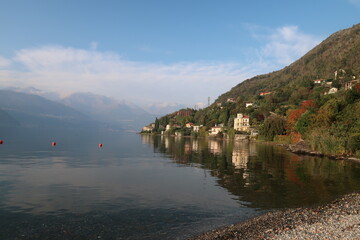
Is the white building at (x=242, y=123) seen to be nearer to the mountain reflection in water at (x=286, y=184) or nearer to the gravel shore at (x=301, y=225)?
the mountain reflection in water at (x=286, y=184)

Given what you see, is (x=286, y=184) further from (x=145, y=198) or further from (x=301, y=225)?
(x=301, y=225)

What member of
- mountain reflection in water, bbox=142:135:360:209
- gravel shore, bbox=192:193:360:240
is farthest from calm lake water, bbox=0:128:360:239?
gravel shore, bbox=192:193:360:240

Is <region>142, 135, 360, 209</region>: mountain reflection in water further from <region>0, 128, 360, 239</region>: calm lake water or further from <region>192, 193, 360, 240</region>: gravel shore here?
<region>192, 193, 360, 240</region>: gravel shore

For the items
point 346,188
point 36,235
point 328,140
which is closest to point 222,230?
point 36,235

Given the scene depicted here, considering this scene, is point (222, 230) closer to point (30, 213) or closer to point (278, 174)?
point (30, 213)

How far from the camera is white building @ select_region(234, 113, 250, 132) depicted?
147 meters

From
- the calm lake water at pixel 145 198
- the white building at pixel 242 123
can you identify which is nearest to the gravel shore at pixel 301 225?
the calm lake water at pixel 145 198

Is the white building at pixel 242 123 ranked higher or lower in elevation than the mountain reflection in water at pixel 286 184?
higher

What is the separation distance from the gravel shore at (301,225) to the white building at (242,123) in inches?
4990

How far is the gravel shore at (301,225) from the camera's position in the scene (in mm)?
13555

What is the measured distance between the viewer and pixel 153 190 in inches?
1089

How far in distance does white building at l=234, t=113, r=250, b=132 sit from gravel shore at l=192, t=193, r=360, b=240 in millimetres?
126736

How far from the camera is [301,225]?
50.1ft

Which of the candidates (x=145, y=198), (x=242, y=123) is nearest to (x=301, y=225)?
(x=145, y=198)
